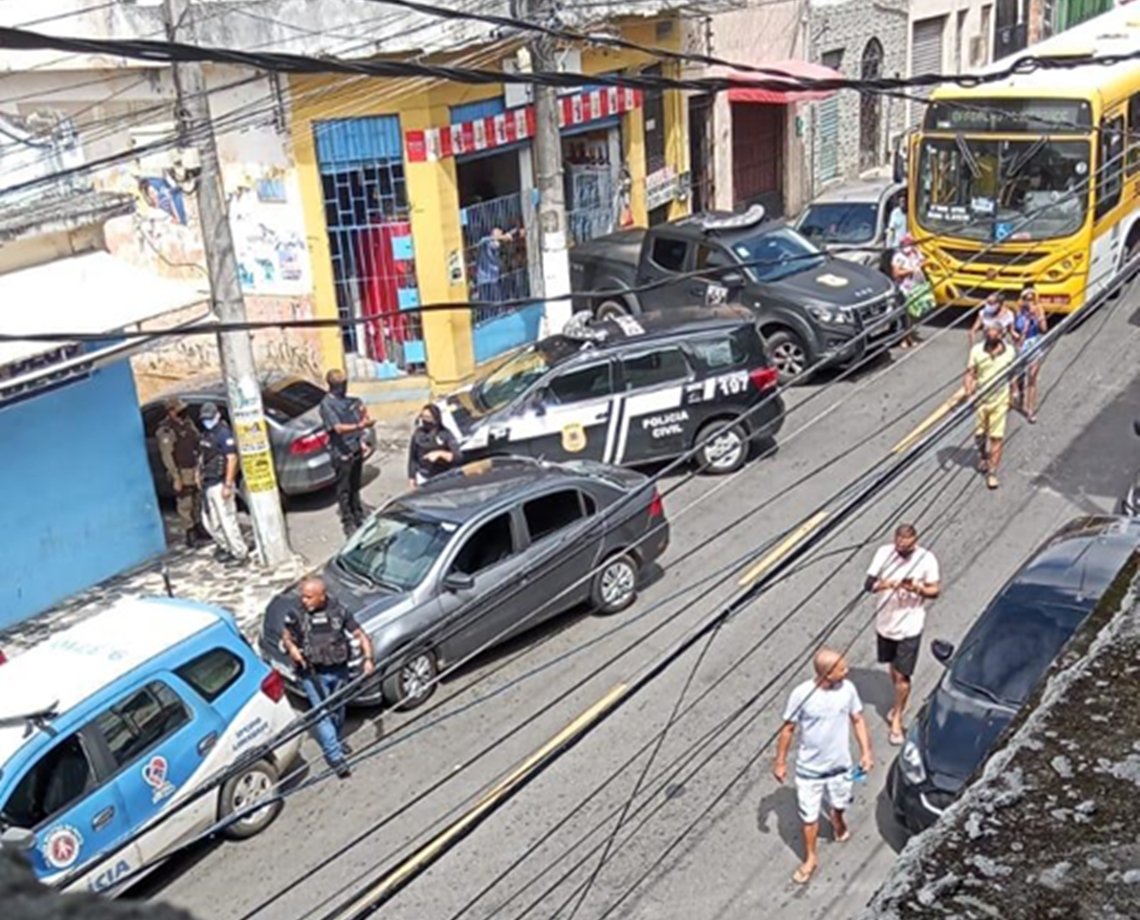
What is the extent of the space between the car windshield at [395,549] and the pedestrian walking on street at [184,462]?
3560 mm

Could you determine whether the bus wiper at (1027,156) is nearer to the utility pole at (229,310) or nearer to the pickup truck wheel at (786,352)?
the pickup truck wheel at (786,352)

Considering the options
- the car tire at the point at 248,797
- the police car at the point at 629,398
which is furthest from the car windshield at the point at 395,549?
the police car at the point at 629,398

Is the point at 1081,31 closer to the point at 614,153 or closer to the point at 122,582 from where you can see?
the point at 614,153

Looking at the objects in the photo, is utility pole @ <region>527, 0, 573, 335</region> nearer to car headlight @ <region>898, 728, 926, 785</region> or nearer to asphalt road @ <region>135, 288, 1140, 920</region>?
asphalt road @ <region>135, 288, 1140, 920</region>

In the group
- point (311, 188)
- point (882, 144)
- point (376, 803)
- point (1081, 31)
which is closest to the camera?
point (376, 803)

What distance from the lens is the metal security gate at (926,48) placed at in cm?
3341

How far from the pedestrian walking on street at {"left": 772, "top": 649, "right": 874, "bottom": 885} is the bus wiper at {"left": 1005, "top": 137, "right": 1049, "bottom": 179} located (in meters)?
11.8

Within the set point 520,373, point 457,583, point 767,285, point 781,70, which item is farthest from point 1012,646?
point 781,70

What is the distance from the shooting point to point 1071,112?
17844 mm

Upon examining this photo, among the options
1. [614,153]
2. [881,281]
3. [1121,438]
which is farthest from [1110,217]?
[614,153]

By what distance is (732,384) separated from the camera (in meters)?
14.8

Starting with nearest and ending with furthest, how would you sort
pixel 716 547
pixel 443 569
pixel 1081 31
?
pixel 443 569, pixel 716 547, pixel 1081 31

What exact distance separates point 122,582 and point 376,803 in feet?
18.5

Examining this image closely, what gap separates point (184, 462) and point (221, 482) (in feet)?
3.09
